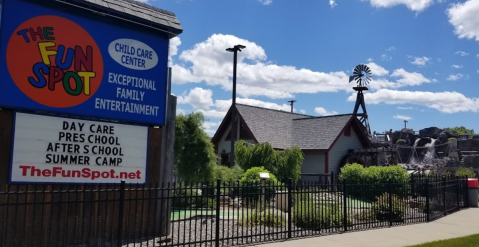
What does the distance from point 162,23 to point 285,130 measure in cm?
2323

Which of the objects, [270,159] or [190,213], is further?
[270,159]

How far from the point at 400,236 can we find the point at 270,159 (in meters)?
12.0

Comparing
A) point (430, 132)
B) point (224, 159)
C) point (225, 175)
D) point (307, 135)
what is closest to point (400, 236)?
point (225, 175)

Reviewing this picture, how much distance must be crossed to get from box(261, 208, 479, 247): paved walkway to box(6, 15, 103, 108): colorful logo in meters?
5.36

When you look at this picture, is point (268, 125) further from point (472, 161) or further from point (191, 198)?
point (191, 198)

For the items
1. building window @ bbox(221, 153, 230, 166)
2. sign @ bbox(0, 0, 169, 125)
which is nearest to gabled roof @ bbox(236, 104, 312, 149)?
building window @ bbox(221, 153, 230, 166)

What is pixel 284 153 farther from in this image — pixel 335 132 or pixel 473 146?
pixel 473 146

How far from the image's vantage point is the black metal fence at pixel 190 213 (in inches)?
319

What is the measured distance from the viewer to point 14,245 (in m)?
7.97

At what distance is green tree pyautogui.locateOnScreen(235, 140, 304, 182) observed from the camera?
22406 millimetres

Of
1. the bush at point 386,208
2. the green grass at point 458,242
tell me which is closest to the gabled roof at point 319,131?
the bush at point 386,208

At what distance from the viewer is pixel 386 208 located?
43.8 feet

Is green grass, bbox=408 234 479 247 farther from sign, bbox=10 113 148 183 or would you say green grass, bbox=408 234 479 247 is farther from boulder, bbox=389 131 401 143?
boulder, bbox=389 131 401 143

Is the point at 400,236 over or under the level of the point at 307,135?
under
